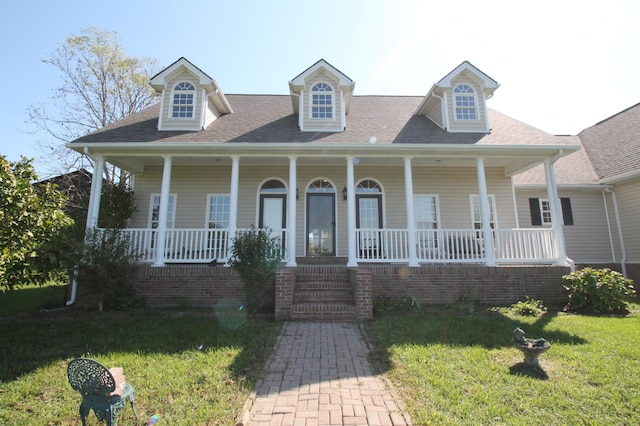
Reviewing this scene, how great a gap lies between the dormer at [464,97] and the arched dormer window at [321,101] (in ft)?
11.1

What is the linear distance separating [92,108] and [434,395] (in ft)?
73.0

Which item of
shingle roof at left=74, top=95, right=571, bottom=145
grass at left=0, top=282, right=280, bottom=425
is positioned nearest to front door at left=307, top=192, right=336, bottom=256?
shingle roof at left=74, top=95, right=571, bottom=145

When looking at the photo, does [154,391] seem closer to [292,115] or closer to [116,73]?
[292,115]

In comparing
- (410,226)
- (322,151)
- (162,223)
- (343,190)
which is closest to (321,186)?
(343,190)

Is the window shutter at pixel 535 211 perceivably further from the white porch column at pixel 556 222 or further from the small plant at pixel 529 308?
the small plant at pixel 529 308

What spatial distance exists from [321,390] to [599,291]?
732 cm

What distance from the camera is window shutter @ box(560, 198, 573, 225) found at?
36.8ft

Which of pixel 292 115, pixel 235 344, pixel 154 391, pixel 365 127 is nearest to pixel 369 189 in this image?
pixel 365 127

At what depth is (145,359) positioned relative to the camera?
4.41 metres

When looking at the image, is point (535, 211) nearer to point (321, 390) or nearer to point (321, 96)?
point (321, 96)

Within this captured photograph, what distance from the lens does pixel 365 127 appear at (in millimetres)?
10102

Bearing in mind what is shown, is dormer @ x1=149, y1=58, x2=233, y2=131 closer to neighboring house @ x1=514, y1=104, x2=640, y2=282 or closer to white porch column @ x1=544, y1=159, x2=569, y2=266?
white porch column @ x1=544, y1=159, x2=569, y2=266

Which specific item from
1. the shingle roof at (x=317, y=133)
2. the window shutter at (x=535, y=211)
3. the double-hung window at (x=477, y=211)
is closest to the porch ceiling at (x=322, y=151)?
the shingle roof at (x=317, y=133)

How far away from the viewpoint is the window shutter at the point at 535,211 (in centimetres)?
1118
